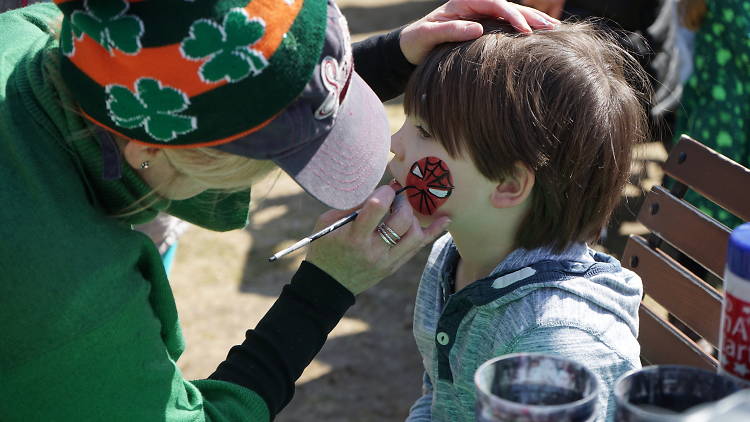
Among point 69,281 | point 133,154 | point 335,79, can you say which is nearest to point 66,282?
point 69,281

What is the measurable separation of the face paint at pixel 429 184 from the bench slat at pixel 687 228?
0.64 metres

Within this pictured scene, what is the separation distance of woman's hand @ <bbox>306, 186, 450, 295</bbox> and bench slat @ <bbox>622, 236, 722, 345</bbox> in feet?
2.24

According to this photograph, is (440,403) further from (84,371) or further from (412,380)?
(412,380)

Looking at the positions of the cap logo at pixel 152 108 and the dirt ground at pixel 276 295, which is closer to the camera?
the cap logo at pixel 152 108

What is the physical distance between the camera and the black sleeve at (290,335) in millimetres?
1539

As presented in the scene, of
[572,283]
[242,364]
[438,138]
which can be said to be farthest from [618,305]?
[242,364]

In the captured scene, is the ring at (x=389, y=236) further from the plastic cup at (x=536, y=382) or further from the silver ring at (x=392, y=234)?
the plastic cup at (x=536, y=382)

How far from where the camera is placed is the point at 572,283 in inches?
61.7

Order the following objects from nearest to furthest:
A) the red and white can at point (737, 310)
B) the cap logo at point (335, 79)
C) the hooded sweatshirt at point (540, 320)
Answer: the red and white can at point (737, 310) < the cap logo at point (335, 79) < the hooded sweatshirt at point (540, 320)

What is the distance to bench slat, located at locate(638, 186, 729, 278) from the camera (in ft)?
6.12

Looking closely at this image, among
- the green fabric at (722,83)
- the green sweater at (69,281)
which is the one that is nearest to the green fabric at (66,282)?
the green sweater at (69,281)

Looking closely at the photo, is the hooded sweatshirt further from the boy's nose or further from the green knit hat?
the green knit hat

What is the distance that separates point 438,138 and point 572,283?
38 cm

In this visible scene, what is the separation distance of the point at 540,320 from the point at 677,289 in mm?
570
